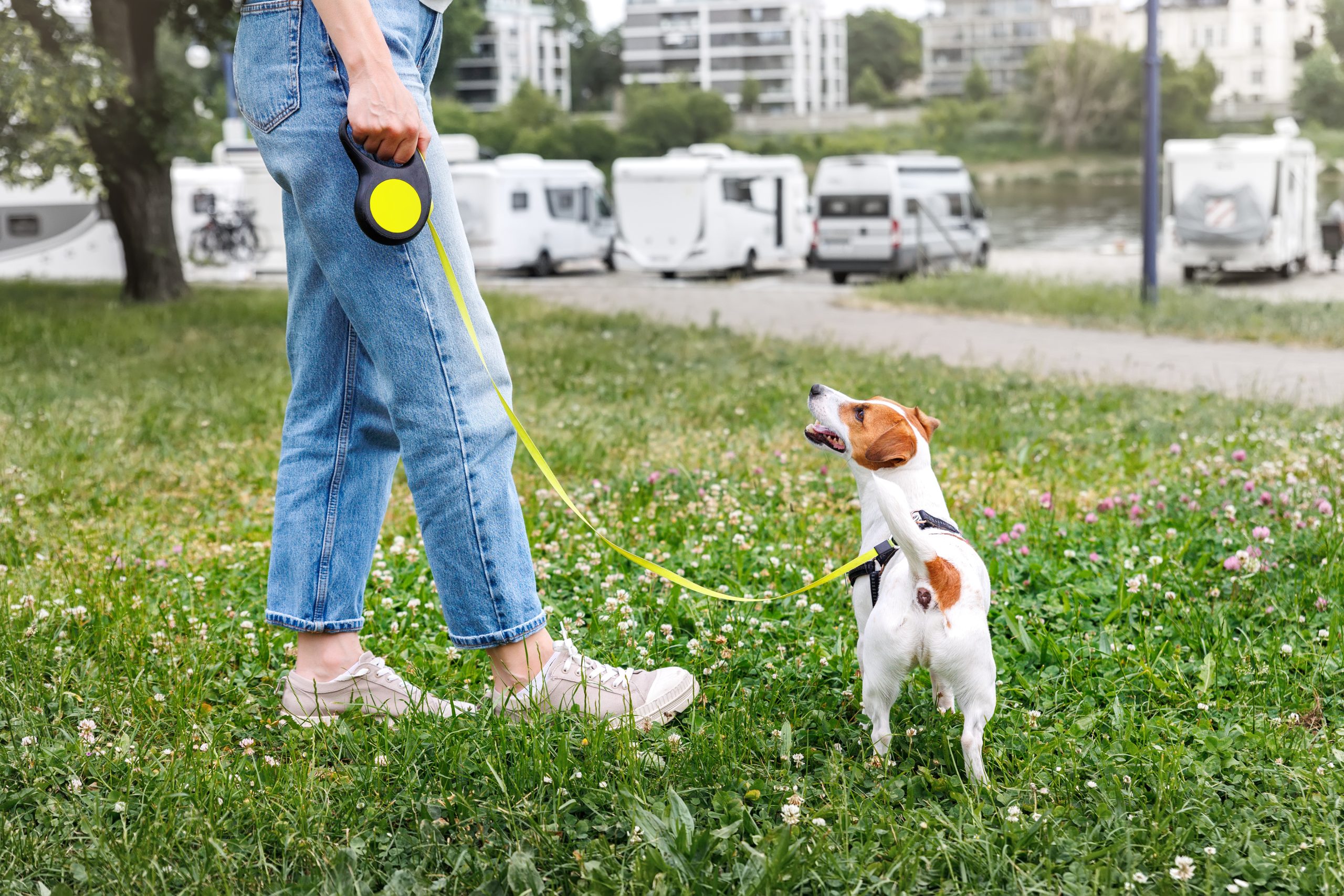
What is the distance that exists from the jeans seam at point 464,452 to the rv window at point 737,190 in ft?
69.2

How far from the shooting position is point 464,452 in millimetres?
2488

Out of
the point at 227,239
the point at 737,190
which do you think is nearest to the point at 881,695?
the point at 737,190

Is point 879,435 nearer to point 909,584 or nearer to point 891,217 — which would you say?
→ point 909,584

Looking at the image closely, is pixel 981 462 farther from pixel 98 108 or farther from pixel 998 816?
pixel 98 108

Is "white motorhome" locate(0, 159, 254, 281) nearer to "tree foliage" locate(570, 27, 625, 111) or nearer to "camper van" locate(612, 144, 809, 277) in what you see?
"camper van" locate(612, 144, 809, 277)

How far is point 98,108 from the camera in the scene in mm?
13359

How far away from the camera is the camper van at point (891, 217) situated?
20734 mm

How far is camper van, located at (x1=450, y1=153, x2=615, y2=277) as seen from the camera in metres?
23.4

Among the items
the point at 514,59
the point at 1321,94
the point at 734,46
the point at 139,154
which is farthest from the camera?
the point at 734,46

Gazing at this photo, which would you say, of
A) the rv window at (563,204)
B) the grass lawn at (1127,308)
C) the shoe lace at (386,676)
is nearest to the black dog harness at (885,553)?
the shoe lace at (386,676)

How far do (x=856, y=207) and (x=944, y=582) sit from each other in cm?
1956

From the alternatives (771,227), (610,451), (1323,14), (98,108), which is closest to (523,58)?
(1323,14)

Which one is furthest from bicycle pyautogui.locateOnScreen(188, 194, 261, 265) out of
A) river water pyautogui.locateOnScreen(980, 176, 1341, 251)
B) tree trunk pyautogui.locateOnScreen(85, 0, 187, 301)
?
river water pyautogui.locateOnScreen(980, 176, 1341, 251)

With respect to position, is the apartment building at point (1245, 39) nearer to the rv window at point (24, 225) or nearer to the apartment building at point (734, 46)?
the apartment building at point (734, 46)
